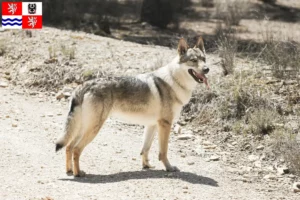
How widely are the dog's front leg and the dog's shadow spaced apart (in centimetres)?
12

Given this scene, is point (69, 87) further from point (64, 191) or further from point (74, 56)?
point (64, 191)

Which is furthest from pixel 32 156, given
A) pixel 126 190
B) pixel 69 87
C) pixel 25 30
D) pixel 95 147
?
pixel 25 30

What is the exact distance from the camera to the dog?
770 centimetres

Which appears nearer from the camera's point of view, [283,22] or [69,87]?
[69,87]

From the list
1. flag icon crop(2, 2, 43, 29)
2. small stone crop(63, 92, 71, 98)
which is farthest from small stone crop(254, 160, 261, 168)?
flag icon crop(2, 2, 43, 29)

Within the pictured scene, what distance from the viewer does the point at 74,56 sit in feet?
42.0

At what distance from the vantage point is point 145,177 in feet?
25.8

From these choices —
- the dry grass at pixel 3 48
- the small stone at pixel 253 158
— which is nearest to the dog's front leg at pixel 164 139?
the small stone at pixel 253 158

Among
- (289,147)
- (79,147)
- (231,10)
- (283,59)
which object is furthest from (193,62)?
(231,10)

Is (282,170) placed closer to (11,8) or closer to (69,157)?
(69,157)

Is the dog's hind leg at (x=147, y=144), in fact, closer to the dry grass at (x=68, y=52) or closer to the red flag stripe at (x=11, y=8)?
the dry grass at (x=68, y=52)

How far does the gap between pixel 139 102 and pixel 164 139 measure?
599 millimetres

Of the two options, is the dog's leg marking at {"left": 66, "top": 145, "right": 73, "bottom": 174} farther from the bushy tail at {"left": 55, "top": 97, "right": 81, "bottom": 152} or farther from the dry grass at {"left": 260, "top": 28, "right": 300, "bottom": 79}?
the dry grass at {"left": 260, "top": 28, "right": 300, "bottom": 79}

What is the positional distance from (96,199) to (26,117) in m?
3.85
